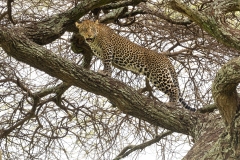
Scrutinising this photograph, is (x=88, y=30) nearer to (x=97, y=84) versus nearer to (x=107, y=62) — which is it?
(x=107, y=62)

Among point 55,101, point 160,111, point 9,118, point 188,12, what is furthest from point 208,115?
point 9,118

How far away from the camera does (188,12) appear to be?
19.2ft

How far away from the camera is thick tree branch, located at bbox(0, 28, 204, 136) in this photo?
20.6ft

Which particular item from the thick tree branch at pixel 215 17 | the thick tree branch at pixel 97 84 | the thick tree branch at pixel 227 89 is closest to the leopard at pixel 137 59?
Answer: the thick tree branch at pixel 97 84

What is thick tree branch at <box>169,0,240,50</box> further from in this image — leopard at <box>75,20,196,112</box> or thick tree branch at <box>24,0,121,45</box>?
leopard at <box>75,20,196,112</box>

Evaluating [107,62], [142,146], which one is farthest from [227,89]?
[107,62]

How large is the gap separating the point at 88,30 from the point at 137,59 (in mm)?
1078

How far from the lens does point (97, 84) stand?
22.0 feet

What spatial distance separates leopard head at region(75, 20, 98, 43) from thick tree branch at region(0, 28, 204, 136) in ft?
4.91

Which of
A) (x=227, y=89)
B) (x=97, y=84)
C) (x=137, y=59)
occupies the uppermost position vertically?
(x=137, y=59)

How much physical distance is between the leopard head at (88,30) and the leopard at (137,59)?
4.4 inches

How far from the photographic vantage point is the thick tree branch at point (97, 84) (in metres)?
6.29

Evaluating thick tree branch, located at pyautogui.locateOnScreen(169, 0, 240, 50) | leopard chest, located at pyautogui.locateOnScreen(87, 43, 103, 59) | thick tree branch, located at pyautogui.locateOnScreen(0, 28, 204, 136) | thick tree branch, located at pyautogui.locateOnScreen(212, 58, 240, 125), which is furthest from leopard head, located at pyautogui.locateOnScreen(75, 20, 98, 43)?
thick tree branch, located at pyautogui.locateOnScreen(212, 58, 240, 125)

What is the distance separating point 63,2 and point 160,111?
2.04m
